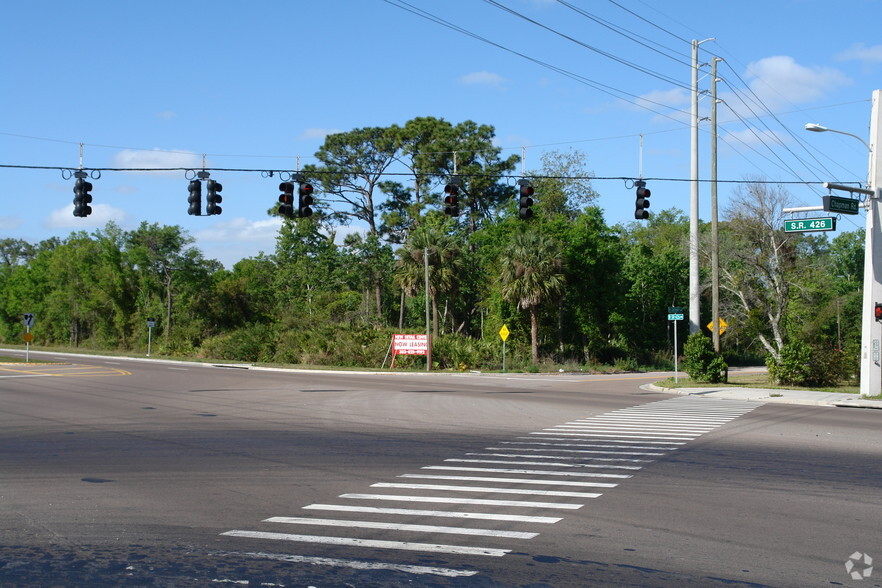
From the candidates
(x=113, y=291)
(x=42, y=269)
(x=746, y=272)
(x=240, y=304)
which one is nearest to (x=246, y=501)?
(x=746, y=272)

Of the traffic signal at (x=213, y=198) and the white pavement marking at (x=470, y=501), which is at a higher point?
the traffic signal at (x=213, y=198)

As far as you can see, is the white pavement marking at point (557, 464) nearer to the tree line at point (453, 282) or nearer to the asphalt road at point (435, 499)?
the asphalt road at point (435, 499)

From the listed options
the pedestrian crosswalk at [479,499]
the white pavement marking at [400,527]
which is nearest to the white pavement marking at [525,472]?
the pedestrian crosswalk at [479,499]

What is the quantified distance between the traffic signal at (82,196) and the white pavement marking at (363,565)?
18.6 meters

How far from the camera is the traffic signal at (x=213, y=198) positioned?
73.9ft

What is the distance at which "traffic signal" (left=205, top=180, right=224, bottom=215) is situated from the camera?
22516mm

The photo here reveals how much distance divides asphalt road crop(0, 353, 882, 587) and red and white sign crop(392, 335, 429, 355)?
1002 inches

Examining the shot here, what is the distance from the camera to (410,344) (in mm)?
45125

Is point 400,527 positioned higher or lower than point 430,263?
lower

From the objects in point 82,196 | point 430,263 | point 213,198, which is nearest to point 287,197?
point 213,198

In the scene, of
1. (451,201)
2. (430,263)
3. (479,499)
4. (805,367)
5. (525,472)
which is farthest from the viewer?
(430,263)

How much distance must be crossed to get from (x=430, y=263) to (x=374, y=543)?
42012mm

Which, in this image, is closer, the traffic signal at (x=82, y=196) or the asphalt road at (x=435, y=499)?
the asphalt road at (x=435, y=499)

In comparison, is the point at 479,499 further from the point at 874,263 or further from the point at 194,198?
the point at 874,263
